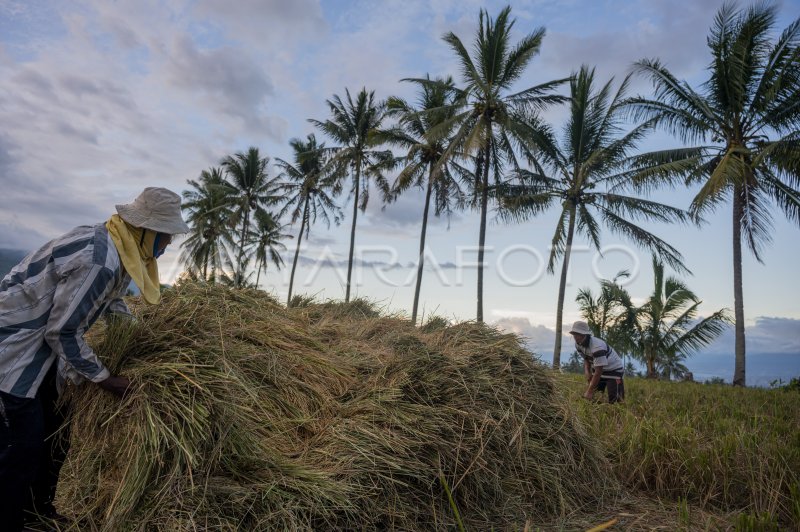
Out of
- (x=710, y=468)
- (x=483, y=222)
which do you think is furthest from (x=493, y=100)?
(x=710, y=468)

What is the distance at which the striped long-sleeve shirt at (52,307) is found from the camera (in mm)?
1902

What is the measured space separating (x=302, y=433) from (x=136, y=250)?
1220 mm

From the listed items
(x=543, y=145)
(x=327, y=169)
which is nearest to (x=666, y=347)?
(x=543, y=145)

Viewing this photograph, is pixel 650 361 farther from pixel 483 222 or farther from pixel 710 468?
pixel 710 468

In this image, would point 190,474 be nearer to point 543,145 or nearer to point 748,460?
point 748,460

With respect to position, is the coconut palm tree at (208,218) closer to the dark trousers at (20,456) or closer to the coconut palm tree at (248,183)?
the coconut palm tree at (248,183)

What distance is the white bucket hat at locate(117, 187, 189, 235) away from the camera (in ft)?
7.10

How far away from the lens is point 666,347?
18641 millimetres

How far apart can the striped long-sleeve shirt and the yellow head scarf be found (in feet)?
0.25

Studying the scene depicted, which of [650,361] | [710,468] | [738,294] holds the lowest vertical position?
[710,468]

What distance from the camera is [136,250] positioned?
7.04ft

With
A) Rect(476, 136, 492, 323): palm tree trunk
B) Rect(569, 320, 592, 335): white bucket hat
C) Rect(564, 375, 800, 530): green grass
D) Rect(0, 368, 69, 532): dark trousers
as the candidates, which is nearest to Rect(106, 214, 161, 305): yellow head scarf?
Rect(0, 368, 69, 532): dark trousers

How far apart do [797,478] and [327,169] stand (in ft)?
70.8

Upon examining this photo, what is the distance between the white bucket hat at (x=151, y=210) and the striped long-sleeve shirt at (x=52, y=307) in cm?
17
